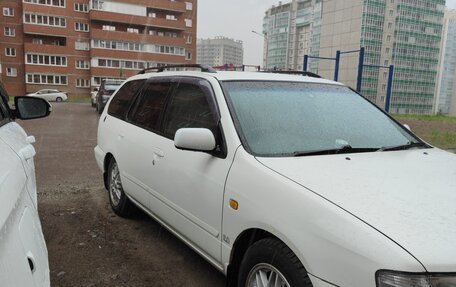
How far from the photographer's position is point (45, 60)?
52.5 metres

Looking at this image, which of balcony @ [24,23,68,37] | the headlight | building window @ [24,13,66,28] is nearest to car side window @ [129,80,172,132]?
the headlight

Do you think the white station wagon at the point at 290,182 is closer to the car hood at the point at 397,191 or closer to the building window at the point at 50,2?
the car hood at the point at 397,191

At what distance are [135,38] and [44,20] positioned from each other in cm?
1157

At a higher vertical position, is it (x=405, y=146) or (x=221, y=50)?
(x=221, y=50)

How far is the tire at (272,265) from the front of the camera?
205cm

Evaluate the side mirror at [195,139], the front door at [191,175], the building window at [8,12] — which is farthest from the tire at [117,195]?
the building window at [8,12]

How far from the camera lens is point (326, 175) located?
231 centimetres

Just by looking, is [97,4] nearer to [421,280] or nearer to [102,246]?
[102,246]

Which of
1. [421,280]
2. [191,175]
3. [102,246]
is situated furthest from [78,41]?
[421,280]

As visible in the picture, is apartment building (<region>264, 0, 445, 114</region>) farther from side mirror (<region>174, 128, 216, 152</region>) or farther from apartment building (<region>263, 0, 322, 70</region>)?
side mirror (<region>174, 128, 216, 152</region>)

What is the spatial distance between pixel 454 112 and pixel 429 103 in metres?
29.1

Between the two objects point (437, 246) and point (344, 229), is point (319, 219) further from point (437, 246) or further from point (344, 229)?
point (437, 246)

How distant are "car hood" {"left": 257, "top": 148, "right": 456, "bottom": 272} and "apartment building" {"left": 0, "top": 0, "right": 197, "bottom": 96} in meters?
50.7

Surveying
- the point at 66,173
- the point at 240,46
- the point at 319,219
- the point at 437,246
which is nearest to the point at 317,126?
the point at 319,219
